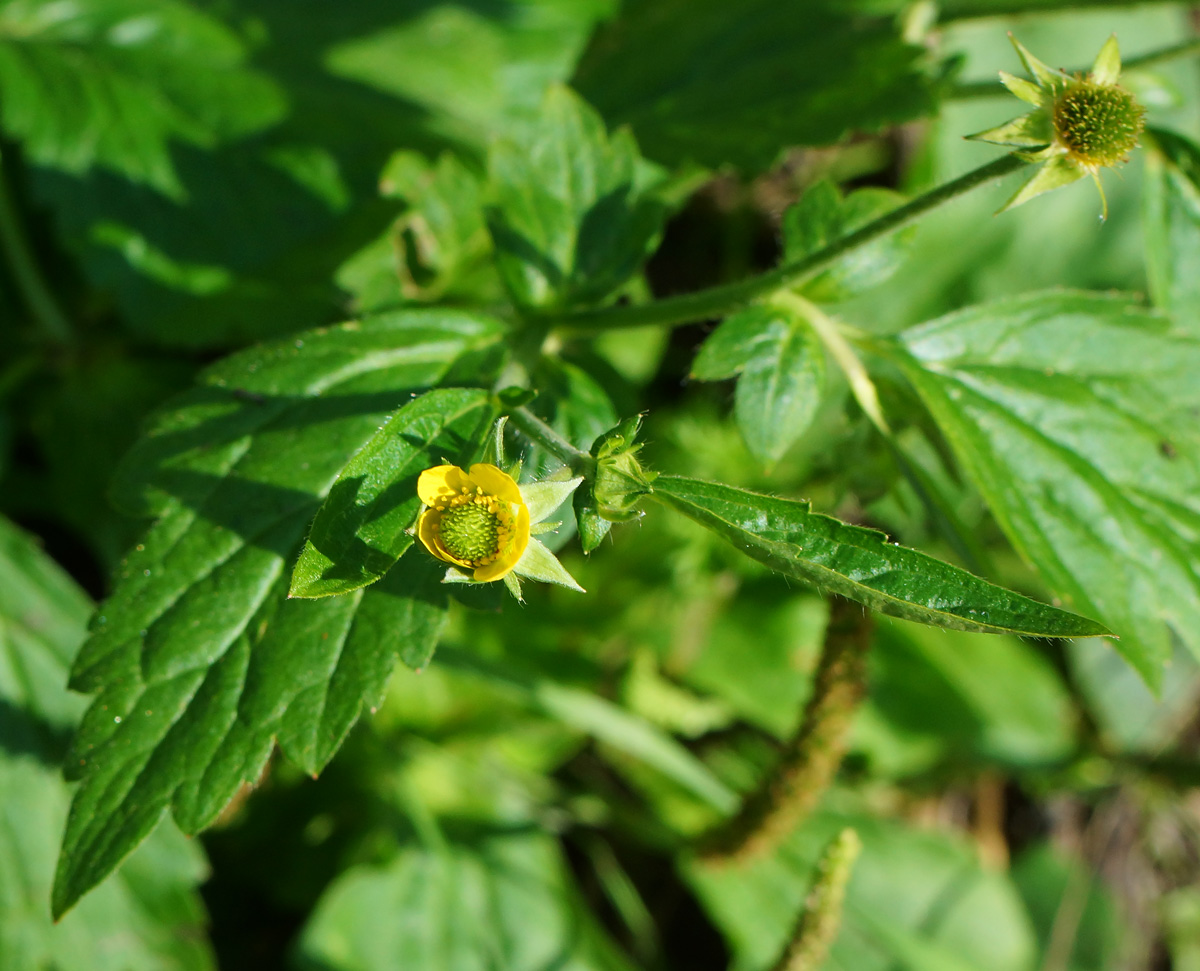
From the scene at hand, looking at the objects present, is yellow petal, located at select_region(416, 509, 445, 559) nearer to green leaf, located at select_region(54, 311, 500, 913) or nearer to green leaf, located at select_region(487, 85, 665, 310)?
green leaf, located at select_region(54, 311, 500, 913)

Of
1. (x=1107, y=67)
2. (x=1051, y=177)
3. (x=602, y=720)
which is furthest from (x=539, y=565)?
(x=602, y=720)

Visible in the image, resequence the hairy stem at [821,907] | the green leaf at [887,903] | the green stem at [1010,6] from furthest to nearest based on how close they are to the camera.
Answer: the green leaf at [887,903], the green stem at [1010,6], the hairy stem at [821,907]

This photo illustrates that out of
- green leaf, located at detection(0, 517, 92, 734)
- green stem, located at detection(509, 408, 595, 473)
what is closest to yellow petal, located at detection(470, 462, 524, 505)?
green stem, located at detection(509, 408, 595, 473)

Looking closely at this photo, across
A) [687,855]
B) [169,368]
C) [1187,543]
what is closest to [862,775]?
[687,855]

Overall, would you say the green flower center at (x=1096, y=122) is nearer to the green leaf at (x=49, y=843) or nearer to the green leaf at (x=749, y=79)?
the green leaf at (x=749, y=79)

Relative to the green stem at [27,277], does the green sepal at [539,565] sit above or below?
below

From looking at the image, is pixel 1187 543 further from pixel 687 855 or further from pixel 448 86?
pixel 448 86

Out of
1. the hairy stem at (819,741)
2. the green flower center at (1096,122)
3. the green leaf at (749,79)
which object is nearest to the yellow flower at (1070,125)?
the green flower center at (1096,122)

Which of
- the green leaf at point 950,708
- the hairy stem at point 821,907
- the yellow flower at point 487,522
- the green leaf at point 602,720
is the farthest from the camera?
the green leaf at point 950,708

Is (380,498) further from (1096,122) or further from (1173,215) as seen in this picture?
(1173,215)
